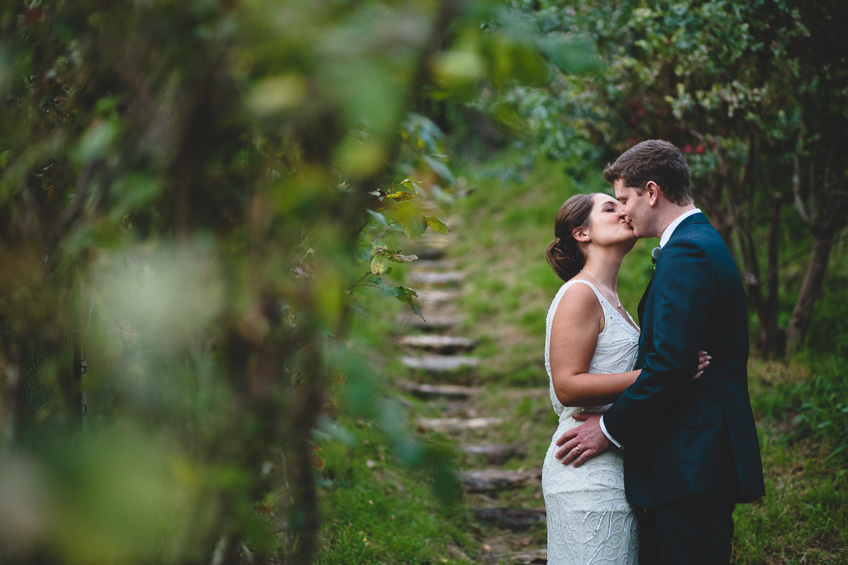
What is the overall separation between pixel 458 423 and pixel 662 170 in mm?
4010

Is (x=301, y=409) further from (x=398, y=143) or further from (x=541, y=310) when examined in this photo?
(x=541, y=310)

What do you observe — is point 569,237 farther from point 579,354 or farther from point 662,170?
point 579,354

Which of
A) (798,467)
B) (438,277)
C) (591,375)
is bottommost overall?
(438,277)

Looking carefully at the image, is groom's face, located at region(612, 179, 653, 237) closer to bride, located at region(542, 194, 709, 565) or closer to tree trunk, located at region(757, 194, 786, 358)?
bride, located at region(542, 194, 709, 565)

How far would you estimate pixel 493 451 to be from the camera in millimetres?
5645

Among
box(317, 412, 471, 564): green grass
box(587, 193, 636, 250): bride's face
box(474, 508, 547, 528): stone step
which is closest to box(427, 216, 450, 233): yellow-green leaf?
box(587, 193, 636, 250): bride's face

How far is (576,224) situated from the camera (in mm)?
3133

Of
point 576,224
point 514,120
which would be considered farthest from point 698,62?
point 514,120

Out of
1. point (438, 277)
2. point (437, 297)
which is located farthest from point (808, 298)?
point (438, 277)

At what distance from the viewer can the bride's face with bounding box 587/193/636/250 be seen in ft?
9.71

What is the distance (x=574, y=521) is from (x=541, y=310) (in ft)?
18.4

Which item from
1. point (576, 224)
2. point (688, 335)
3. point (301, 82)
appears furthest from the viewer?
point (576, 224)

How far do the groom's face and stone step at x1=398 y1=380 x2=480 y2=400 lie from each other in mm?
4169

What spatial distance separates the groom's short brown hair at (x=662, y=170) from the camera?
273cm
